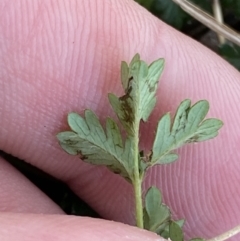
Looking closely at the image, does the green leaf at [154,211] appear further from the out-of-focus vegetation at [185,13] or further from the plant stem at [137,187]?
the out-of-focus vegetation at [185,13]

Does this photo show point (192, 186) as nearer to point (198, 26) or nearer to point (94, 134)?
point (94, 134)

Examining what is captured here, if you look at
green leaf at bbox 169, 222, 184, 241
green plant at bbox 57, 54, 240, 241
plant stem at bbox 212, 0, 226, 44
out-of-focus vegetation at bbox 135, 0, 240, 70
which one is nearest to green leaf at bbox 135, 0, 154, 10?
out-of-focus vegetation at bbox 135, 0, 240, 70

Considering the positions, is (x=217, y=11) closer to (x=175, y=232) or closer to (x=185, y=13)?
(x=185, y=13)

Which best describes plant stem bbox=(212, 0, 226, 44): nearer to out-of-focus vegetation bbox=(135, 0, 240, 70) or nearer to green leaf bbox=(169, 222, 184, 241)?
out-of-focus vegetation bbox=(135, 0, 240, 70)

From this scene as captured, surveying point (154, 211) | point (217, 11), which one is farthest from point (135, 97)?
point (217, 11)

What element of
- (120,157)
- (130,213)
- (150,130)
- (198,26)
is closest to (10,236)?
(120,157)

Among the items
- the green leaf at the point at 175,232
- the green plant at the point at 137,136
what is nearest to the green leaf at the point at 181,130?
the green plant at the point at 137,136

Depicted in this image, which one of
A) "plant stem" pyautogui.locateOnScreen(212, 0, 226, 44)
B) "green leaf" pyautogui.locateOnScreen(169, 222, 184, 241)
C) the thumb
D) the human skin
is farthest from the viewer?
"plant stem" pyautogui.locateOnScreen(212, 0, 226, 44)

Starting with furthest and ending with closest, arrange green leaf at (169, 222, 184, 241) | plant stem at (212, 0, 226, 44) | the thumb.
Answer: plant stem at (212, 0, 226, 44), green leaf at (169, 222, 184, 241), the thumb
